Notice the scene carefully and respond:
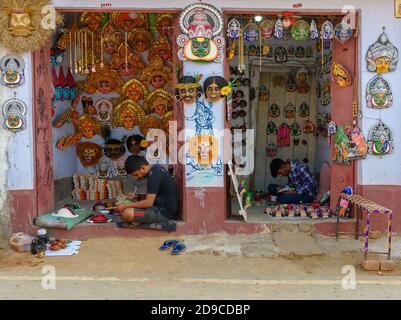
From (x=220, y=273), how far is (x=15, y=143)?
3356 mm

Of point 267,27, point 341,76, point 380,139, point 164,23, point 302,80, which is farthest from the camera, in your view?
point 302,80

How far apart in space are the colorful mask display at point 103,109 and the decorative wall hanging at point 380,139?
15.6 ft

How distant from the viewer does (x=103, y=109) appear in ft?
31.0

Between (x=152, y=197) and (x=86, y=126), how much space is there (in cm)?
312

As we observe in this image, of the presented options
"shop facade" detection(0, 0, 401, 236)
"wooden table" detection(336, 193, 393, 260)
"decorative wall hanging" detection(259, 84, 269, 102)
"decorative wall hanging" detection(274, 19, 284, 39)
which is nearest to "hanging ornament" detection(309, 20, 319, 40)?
"shop facade" detection(0, 0, 401, 236)

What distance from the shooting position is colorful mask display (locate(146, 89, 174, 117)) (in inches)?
363

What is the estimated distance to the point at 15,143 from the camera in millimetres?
6906

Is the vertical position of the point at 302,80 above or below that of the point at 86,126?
above

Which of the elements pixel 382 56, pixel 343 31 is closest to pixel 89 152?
pixel 343 31

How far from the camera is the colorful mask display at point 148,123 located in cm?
931

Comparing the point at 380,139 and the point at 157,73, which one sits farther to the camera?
the point at 157,73

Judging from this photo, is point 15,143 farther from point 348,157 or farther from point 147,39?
point 348,157

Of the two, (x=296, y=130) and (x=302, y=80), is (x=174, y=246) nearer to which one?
(x=296, y=130)

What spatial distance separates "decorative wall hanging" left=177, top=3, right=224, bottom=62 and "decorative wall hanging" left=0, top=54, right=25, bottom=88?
2170 mm
